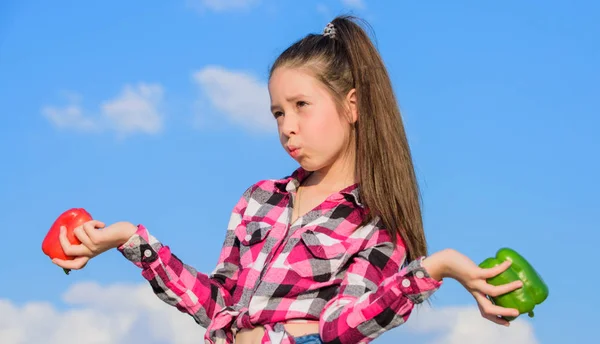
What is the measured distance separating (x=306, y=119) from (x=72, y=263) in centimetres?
152

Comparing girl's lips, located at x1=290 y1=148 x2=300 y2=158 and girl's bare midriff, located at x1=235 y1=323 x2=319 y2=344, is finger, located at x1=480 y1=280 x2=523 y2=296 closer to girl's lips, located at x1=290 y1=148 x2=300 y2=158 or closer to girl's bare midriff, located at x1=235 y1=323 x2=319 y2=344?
girl's bare midriff, located at x1=235 y1=323 x2=319 y2=344

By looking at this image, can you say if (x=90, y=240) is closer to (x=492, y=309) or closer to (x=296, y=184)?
(x=296, y=184)

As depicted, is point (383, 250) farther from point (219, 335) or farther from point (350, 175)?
point (219, 335)

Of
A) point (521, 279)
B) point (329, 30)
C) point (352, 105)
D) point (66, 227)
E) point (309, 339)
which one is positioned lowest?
point (521, 279)

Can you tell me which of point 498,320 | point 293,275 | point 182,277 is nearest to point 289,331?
point 293,275

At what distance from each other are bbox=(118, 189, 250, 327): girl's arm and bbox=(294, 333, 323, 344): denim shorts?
725 mm

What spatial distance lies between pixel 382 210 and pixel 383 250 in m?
0.23

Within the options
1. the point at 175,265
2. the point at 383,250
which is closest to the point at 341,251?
the point at 383,250

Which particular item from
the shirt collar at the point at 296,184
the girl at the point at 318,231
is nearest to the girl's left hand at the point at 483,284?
the girl at the point at 318,231

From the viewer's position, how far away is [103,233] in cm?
531

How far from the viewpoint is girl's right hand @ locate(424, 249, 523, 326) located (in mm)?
4453

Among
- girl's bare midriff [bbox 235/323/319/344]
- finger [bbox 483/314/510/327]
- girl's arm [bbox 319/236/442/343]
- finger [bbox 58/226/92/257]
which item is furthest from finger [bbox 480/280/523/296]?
finger [bbox 58/226/92/257]

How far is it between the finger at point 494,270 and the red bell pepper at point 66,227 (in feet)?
7.43

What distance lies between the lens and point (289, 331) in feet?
16.5
